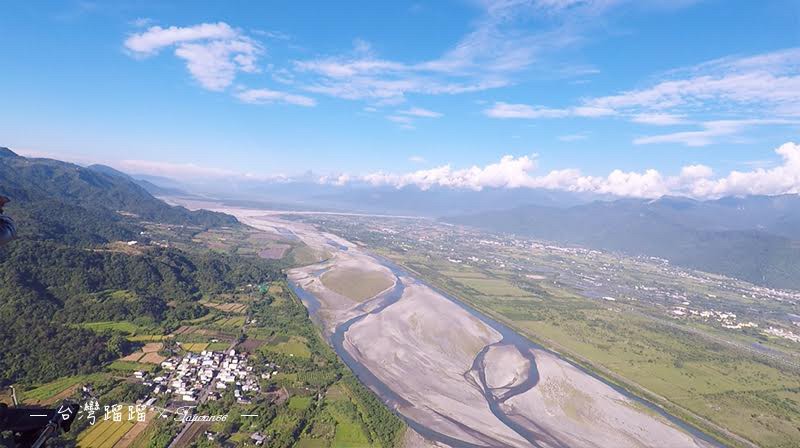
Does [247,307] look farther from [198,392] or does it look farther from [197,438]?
[197,438]

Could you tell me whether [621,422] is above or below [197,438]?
below

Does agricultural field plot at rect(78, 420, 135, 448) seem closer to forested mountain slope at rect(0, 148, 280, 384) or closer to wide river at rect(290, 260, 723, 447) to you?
forested mountain slope at rect(0, 148, 280, 384)

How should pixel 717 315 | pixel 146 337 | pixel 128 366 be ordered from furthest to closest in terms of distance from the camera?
pixel 717 315 → pixel 146 337 → pixel 128 366

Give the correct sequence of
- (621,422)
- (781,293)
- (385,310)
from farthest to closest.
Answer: (781,293) → (385,310) → (621,422)

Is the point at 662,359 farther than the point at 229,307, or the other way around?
the point at 229,307

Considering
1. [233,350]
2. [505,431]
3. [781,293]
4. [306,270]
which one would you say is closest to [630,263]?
[781,293]

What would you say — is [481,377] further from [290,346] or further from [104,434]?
[104,434]

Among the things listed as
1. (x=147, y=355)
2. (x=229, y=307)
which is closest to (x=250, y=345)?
(x=147, y=355)
